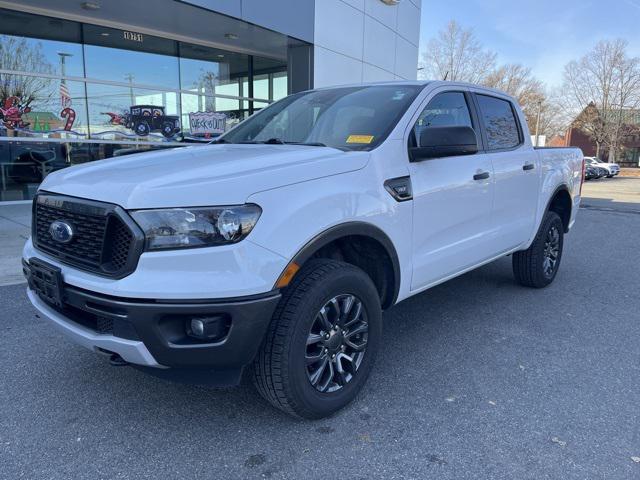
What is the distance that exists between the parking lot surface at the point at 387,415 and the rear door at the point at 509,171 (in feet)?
2.83

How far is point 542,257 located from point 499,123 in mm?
1547

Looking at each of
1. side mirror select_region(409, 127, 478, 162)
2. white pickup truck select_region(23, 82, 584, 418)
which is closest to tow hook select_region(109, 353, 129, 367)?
white pickup truck select_region(23, 82, 584, 418)

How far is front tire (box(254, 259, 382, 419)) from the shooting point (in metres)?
2.44

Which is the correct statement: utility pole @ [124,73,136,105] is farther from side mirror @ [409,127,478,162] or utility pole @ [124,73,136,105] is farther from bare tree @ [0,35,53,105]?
side mirror @ [409,127,478,162]

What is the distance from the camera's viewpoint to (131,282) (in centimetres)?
218

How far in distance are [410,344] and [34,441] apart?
253cm

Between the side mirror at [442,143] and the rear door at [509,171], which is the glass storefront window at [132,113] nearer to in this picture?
the rear door at [509,171]

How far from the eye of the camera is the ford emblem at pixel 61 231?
2488 millimetres

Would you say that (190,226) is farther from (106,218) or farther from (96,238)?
(96,238)

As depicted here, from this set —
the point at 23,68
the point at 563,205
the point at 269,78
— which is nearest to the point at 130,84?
the point at 23,68

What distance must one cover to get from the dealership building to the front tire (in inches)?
325

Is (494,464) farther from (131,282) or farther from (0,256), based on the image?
(0,256)

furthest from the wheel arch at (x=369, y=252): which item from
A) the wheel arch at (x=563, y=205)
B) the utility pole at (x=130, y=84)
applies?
the utility pole at (x=130, y=84)

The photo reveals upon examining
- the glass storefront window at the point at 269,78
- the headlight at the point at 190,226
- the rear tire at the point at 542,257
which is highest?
the glass storefront window at the point at 269,78
